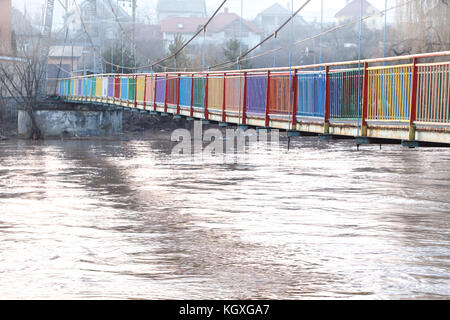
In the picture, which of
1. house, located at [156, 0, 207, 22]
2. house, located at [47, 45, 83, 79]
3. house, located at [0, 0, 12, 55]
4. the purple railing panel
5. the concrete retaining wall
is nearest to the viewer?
the purple railing panel

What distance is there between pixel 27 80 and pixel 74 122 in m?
4.56

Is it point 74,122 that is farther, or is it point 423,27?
point 74,122

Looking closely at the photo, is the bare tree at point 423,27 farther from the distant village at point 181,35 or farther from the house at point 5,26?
the house at point 5,26

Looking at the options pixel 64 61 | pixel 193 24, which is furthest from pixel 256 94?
pixel 193 24

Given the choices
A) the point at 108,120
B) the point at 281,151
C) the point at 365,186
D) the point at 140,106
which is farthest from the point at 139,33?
the point at 365,186

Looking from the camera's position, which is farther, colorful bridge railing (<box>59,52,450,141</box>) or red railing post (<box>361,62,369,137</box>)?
red railing post (<box>361,62,369,137</box>)

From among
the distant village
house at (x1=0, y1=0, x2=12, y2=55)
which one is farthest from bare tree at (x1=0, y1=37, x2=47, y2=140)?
the distant village

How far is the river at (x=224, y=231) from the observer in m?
13.7

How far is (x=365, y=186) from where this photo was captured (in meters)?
27.2

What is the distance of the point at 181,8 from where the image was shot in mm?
133625

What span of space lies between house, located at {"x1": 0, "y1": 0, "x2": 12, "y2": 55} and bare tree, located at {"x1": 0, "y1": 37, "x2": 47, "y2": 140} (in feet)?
3.93

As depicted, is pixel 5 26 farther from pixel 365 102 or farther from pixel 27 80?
pixel 365 102

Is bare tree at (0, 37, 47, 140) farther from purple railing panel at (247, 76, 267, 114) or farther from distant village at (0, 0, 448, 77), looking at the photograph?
purple railing panel at (247, 76, 267, 114)

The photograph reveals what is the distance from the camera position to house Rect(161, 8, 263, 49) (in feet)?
349
